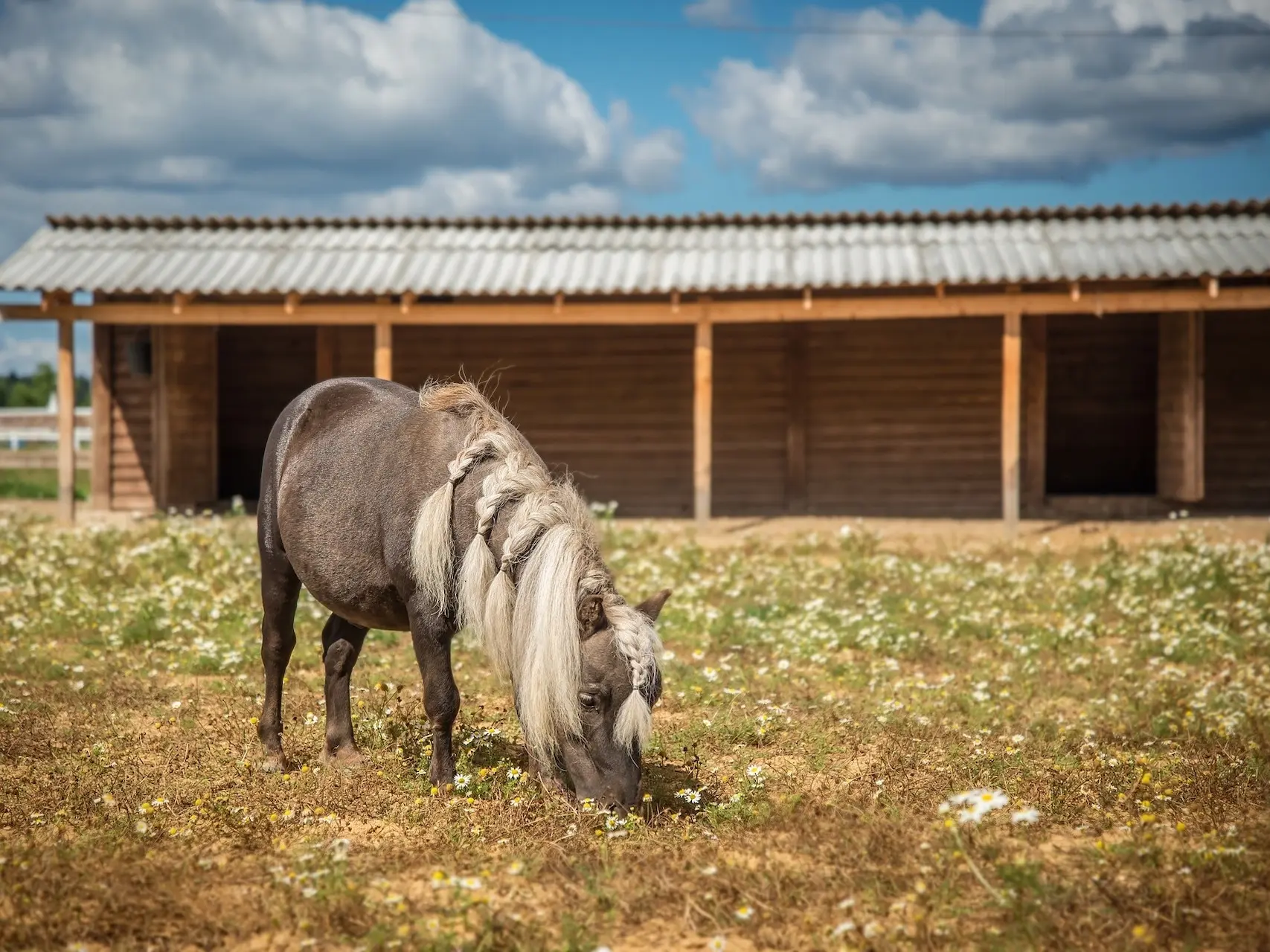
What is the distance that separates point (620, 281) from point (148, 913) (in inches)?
419

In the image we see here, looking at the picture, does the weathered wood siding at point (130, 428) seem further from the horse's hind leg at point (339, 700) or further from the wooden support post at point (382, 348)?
the horse's hind leg at point (339, 700)

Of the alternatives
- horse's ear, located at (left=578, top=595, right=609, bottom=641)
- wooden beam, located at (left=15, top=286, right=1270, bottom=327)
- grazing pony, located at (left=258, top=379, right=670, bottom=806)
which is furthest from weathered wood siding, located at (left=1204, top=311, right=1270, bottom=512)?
horse's ear, located at (left=578, top=595, right=609, bottom=641)

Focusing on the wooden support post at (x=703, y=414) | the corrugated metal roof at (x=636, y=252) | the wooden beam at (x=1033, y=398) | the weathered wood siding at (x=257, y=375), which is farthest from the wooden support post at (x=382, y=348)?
the wooden beam at (x=1033, y=398)

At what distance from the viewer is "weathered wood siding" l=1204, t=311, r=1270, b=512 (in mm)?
15281

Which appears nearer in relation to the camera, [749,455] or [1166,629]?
[1166,629]

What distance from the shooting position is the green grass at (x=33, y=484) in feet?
58.9

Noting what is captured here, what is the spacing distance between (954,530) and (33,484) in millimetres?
14823

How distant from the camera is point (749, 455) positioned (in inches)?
621

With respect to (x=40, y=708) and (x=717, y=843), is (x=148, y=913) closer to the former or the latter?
(x=717, y=843)

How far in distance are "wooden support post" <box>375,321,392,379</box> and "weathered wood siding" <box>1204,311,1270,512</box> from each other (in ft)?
34.2

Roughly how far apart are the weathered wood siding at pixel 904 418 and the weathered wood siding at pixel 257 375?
7337 mm

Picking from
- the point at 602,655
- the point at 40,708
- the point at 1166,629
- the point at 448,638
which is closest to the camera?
the point at 602,655

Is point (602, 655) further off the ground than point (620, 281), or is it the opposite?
point (620, 281)

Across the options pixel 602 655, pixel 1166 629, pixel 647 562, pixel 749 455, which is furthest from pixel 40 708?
pixel 749 455
